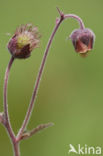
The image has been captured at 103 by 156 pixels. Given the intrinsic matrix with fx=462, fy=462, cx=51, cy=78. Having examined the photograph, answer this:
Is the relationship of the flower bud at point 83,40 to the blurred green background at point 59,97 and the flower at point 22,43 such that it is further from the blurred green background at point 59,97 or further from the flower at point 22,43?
the blurred green background at point 59,97

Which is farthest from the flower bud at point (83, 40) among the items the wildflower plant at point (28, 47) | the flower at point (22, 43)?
the flower at point (22, 43)

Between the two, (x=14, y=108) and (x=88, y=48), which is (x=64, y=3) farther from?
(x=88, y=48)

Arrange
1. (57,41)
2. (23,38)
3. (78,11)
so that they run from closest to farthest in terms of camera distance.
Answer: (23,38), (57,41), (78,11)

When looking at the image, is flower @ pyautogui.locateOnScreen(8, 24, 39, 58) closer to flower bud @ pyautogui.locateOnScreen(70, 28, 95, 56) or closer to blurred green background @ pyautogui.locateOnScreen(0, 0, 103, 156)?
flower bud @ pyautogui.locateOnScreen(70, 28, 95, 56)

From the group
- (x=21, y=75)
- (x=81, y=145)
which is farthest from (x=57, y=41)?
(x=81, y=145)

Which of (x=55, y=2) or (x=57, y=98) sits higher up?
(x=55, y=2)

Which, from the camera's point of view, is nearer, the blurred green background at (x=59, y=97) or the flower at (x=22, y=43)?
the flower at (x=22, y=43)

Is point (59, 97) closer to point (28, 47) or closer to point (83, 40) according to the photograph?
point (83, 40)
